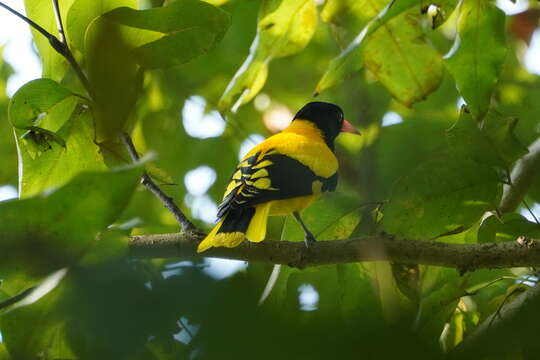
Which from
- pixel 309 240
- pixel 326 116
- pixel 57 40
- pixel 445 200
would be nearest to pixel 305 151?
pixel 326 116

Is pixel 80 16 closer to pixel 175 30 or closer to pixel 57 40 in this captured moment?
pixel 57 40

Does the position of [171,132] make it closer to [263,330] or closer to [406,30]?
[406,30]

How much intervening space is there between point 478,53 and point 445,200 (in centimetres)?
43

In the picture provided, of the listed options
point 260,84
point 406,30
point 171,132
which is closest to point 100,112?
point 260,84

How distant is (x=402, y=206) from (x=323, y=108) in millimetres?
2273

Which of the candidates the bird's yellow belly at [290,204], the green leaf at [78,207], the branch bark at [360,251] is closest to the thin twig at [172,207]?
the branch bark at [360,251]

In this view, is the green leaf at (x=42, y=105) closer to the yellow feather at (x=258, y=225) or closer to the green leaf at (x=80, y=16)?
the green leaf at (x=80, y=16)

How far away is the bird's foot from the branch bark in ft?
0.04

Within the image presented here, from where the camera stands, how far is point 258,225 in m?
2.33

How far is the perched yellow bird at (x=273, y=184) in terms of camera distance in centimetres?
226

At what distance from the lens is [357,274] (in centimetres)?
197

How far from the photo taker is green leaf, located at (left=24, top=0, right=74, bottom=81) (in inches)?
76.4

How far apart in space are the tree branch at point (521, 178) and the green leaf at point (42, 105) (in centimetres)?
156

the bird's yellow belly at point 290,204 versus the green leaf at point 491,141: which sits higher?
the green leaf at point 491,141
